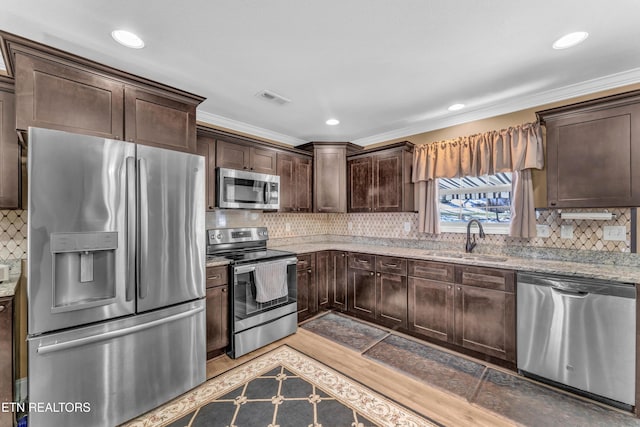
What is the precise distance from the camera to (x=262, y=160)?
3.70 metres

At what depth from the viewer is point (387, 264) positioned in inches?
136

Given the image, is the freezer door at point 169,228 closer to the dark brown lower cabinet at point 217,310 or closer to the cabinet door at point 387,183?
the dark brown lower cabinet at point 217,310

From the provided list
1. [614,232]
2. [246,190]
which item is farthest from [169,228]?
[614,232]

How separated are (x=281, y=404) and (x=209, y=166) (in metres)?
2.45

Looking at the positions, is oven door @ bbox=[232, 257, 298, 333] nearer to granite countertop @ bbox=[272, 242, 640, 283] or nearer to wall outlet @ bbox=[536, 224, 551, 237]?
granite countertop @ bbox=[272, 242, 640, 283]

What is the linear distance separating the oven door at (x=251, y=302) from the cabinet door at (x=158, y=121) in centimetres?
131

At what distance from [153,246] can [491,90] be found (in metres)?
3.43

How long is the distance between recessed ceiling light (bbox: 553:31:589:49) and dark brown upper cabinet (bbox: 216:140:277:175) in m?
3.03

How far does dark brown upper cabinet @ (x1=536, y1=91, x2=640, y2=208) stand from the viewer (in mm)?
2238

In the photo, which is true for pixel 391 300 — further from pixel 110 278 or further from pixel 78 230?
pixel 78 230

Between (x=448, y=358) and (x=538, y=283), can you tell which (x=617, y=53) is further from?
(x=448, y=358)

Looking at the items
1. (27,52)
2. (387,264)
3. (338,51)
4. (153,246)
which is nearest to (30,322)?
(153,246)

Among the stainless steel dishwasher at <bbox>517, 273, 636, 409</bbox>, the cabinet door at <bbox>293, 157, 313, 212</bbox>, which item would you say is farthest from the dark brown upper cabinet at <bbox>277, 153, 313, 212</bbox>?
the stainless steel dishwasher at <bbox>517, 273, 636, 409</bbox>

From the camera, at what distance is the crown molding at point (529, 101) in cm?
252
